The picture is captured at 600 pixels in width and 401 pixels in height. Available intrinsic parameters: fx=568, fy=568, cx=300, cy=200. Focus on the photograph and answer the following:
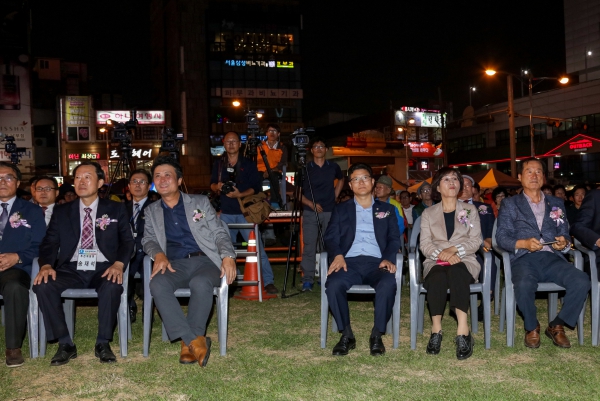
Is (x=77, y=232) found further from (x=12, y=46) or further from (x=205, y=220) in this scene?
(x=12, y=46)

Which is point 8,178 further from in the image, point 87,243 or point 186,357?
point 186,357

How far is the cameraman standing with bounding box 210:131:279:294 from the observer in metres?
6.60

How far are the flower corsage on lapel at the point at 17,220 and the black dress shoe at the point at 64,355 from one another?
45.4 inches

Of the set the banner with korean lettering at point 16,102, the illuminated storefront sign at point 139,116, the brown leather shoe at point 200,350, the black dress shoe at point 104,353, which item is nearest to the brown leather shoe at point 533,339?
the brown leather shoe at point 200,350

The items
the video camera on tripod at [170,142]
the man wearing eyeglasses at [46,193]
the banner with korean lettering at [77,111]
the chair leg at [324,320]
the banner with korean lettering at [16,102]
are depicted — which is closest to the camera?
the chair leg at [324,320]

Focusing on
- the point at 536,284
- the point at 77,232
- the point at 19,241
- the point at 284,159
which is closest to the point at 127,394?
the point at 77,232

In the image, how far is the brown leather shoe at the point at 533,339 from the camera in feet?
14.3

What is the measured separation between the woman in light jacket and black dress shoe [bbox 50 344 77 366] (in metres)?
2.70

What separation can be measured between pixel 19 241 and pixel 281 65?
4117 centimetres

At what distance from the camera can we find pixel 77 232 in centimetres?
466

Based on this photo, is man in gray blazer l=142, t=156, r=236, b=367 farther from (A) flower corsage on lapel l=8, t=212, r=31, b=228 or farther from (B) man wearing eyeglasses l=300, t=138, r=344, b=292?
(B) man wearing eyeglasses l=300, t=138, r=344, b=292

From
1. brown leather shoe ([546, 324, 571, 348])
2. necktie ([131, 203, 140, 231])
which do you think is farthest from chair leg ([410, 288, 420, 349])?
necktie ([131, 203, 140, 231])

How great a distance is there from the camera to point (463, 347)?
4133mm

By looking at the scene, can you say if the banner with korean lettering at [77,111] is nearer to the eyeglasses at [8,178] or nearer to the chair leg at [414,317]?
the eyeglasses at [8,178]
